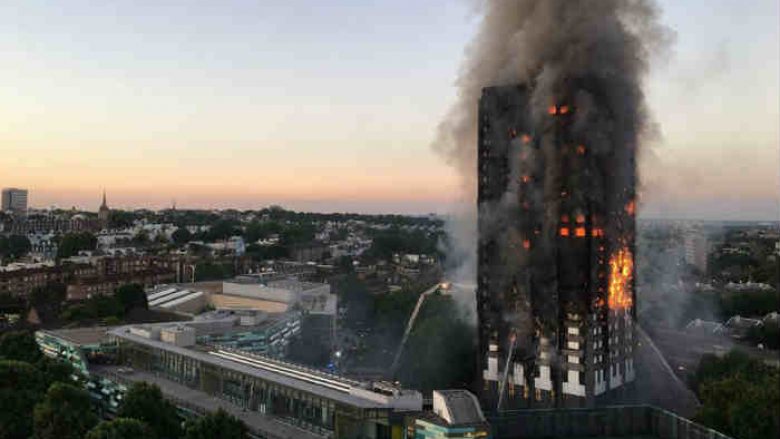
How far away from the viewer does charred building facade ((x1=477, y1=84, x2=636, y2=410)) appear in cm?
3144

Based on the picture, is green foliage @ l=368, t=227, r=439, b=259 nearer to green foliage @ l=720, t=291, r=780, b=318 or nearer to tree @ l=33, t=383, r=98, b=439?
green foliage @ l=720, t=291, r=780, b=318

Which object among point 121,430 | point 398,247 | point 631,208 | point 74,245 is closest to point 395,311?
point 631,208

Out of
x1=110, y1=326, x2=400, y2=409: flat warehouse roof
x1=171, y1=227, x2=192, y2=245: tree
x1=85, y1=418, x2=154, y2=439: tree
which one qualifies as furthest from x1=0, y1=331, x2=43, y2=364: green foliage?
x1=171, y1=227, x2=192, y2=245: tree

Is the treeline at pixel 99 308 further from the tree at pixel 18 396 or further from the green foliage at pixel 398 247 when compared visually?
the green foliage at pixel 398 247

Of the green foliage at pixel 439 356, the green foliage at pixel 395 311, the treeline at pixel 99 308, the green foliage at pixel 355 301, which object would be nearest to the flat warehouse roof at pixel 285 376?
the green foliage at pixel 439 356

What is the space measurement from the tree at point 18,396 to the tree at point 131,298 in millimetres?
25875

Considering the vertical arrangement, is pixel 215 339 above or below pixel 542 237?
below

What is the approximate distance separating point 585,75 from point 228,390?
19103mm

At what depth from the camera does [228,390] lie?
90.4ft

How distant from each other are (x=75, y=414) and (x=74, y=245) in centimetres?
7837

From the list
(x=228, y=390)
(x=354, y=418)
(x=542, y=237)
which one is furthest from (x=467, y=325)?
(x=354, y=418)

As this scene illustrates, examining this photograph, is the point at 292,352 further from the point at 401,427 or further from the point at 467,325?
the point at 401,427

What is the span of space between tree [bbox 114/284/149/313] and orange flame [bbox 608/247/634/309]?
34008 millimetres

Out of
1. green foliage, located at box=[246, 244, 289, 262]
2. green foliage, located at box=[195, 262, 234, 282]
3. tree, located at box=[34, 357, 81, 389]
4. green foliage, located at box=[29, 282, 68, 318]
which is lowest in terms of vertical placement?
green foliage, located at box=[29, 282, 68, 318]
